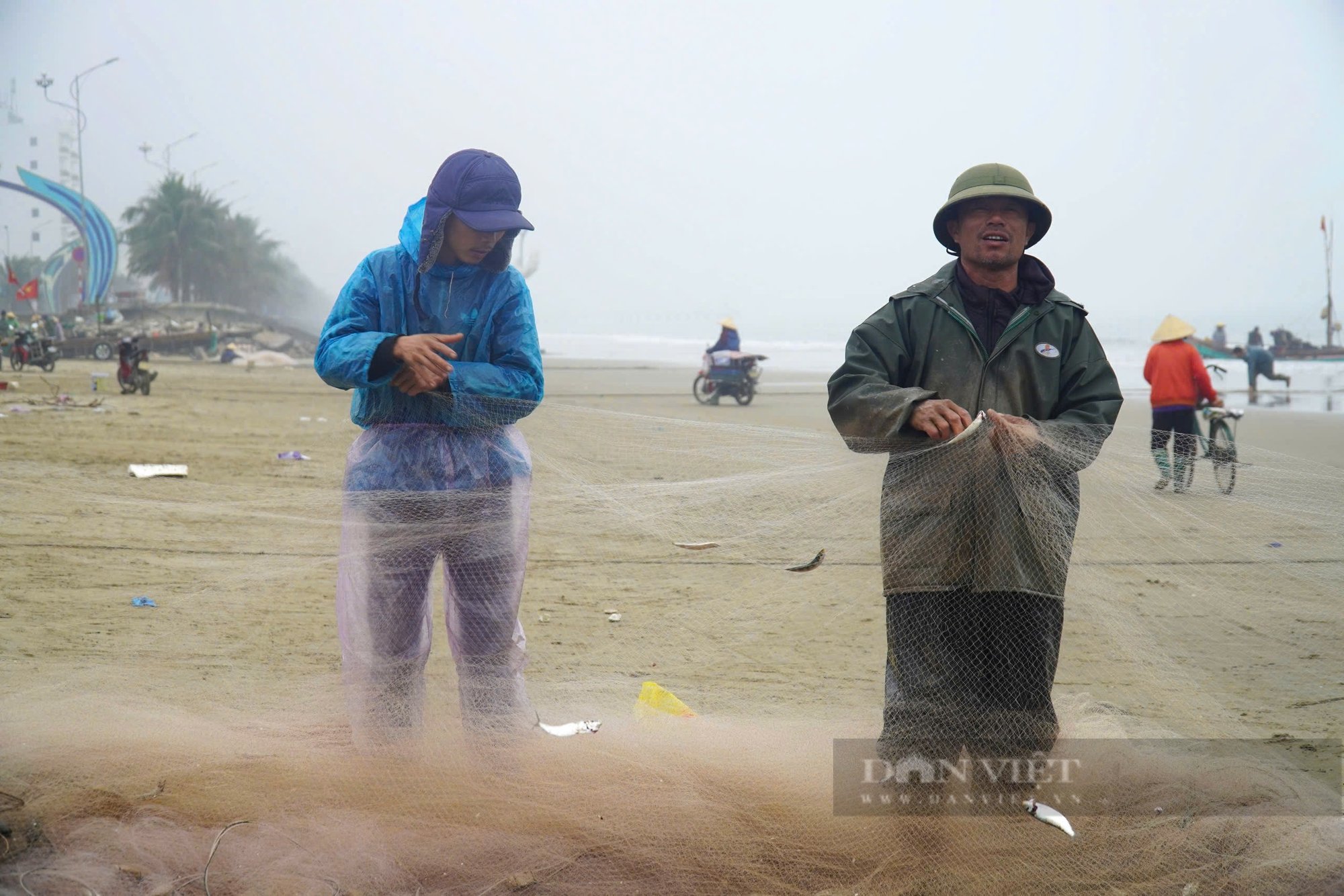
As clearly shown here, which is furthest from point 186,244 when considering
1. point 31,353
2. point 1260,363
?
point 1260,363

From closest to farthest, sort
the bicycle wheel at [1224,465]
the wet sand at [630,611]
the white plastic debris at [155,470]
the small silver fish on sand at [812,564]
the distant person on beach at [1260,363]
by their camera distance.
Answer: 1. the bicycle wheel at [1224,465]
2. the wet sand at [630,611]
3. the small silver fish on sand at [812,564]
4. the white plastic debris at [155,470]
5. the distant person on beach at [1260,363]

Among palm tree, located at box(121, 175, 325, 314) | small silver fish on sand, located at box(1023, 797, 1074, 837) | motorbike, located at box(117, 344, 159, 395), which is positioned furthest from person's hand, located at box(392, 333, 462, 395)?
palm tree, located at box(121, 175, 325, 314)

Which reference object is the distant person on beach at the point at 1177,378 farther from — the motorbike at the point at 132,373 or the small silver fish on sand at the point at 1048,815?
the motorbike at the point at 132,373

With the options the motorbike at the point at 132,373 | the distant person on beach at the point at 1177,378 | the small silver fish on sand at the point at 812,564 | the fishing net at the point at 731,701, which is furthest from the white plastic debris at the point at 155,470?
the motorbike at the point at 132,373

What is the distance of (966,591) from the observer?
2.29m

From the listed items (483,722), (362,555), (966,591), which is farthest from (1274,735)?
(362,555)

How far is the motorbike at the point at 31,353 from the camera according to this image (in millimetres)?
19750

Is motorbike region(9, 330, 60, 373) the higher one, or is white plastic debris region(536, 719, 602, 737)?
motorbike region(9, 330, 60, 373)

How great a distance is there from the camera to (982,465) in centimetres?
225

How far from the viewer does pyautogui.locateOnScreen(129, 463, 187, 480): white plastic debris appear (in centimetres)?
753

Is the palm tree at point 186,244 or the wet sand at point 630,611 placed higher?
the palm tree at point 186,244

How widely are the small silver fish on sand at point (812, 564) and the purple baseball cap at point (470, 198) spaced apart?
44.9 inches

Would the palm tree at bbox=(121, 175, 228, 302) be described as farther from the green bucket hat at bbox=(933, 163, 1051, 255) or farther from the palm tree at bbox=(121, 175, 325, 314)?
the green bucket hat at bbox=(933, 163, 1051, 255)

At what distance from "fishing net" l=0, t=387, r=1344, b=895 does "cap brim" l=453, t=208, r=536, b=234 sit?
17.8 inches
